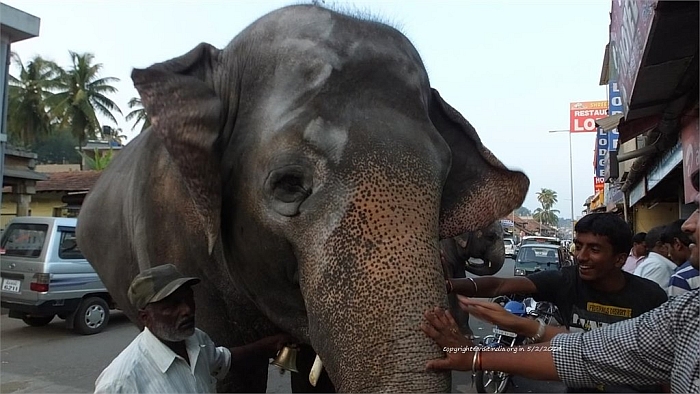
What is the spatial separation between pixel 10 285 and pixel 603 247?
9.26 metres

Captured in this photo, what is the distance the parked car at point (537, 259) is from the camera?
55.9ft

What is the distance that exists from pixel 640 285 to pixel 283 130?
6.06ft

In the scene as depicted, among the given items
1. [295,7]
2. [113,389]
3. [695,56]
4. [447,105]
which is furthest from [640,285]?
[695,56]

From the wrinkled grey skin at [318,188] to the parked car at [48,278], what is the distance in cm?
735

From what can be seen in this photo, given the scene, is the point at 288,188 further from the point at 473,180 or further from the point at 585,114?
the point at 585,114

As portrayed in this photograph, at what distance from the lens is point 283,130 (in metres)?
1.89

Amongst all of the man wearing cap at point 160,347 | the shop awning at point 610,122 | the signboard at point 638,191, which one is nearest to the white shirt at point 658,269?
the man wearing cap at point 160,347

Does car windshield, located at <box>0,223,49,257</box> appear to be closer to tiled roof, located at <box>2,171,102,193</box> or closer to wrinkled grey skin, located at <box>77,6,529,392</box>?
wrinkled grey skin, located at <box>77,6,529,392</box>

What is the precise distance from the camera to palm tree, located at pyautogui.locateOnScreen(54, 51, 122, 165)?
112 feet

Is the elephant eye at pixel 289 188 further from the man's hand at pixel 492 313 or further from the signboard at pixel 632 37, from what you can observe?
the signboard at pixel 632 37

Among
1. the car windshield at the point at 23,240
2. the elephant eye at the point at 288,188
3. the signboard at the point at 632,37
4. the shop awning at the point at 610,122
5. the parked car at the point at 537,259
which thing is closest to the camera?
the elephant eye at the point at 288,188

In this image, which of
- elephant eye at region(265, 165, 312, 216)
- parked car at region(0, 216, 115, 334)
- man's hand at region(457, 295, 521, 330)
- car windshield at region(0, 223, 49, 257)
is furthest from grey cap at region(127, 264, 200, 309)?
car windshield at region(0, 223, 49, 257)

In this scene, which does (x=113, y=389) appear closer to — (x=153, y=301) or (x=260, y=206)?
(x=153, y=301)

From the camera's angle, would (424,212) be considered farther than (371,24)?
No
